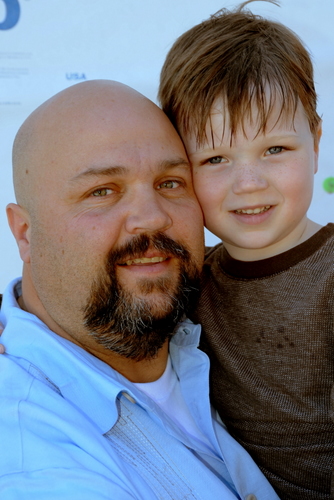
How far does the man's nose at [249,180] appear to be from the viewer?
1.46m

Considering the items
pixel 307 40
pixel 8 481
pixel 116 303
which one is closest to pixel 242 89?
pixel 116 303

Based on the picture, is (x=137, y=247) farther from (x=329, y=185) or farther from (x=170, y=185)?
(x=329, y=185)

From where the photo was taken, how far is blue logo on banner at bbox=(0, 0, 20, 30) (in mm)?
2401

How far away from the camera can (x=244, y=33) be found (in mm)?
1636

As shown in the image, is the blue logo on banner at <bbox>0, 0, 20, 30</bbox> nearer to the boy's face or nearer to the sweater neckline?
the boy's face

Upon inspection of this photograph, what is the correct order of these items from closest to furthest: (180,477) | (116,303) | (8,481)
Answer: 1. (8,481)
2. (180,477)
3. (116,303)

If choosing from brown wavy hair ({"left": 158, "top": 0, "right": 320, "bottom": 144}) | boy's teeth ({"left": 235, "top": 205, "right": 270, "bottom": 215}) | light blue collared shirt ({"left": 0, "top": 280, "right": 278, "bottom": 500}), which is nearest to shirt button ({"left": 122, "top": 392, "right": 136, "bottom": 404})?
light blue collared shirt ({"left": 0, "top": 280, "right": 278, "bottom": 500})

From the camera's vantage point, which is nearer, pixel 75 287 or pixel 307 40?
pixel 75 287

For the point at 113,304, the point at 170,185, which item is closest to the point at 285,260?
the point at 170,185

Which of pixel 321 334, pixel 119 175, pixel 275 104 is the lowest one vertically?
pixel 321 334

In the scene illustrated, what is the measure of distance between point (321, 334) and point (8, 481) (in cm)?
83

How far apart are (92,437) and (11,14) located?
6.38 feet

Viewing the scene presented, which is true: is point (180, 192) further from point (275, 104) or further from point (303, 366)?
point (303, 366)

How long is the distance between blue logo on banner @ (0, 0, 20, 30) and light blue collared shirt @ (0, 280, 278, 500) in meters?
1.39
